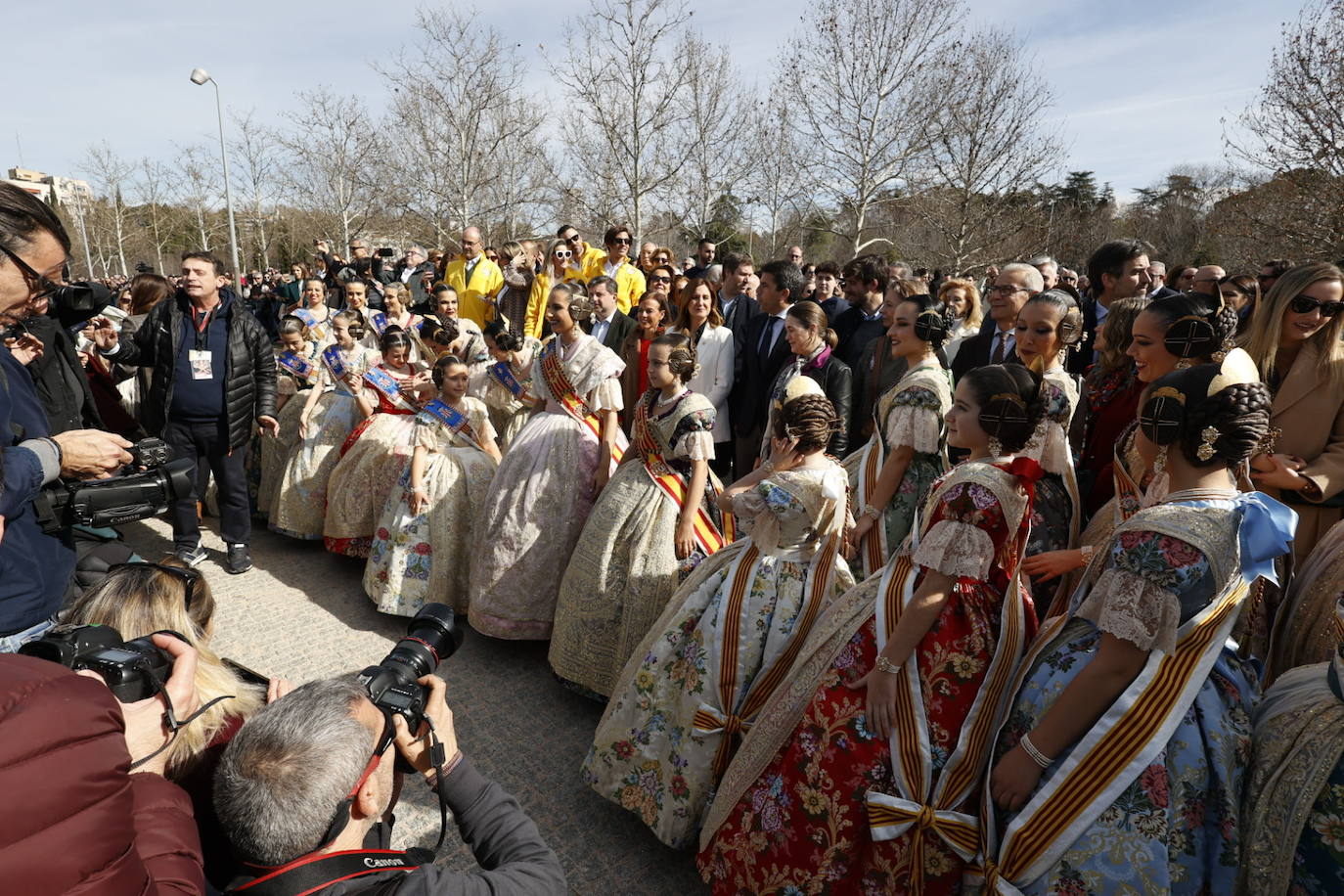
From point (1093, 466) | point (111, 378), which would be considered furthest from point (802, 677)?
point (111, 378)

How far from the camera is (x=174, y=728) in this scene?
1472 millimetres

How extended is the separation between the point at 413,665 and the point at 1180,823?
5.96ft

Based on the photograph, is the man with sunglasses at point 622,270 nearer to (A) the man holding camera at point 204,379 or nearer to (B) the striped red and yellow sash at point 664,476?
(A) the man holding camera at point 204,379

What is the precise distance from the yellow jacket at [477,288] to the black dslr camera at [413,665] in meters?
6.48

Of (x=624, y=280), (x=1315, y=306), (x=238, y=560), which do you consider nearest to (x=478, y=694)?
(x=238, y=560)

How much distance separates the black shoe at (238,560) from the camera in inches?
193

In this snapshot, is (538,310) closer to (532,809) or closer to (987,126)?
(532,809)

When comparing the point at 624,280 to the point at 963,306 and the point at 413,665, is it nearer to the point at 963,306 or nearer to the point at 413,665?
the point at 963,306

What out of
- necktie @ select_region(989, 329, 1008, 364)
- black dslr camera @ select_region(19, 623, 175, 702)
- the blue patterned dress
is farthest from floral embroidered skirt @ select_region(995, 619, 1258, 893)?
necktie @ select_region(989, 329, 1008, 364)

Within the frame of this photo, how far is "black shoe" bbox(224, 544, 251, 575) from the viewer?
4.89m

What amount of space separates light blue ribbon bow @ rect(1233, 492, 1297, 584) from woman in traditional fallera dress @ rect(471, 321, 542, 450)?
378 centimetres

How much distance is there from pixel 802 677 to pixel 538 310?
589 centimetres

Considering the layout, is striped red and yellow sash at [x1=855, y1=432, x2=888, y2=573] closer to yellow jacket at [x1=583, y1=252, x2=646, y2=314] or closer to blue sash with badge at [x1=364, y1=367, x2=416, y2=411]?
blue sash with badge at [x1=364, y1=367, x2=416, y2=411]

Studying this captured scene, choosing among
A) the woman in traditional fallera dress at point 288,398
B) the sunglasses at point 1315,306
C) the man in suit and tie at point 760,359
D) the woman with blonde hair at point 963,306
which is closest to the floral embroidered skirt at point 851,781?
the sunglasses at point 1315,306
